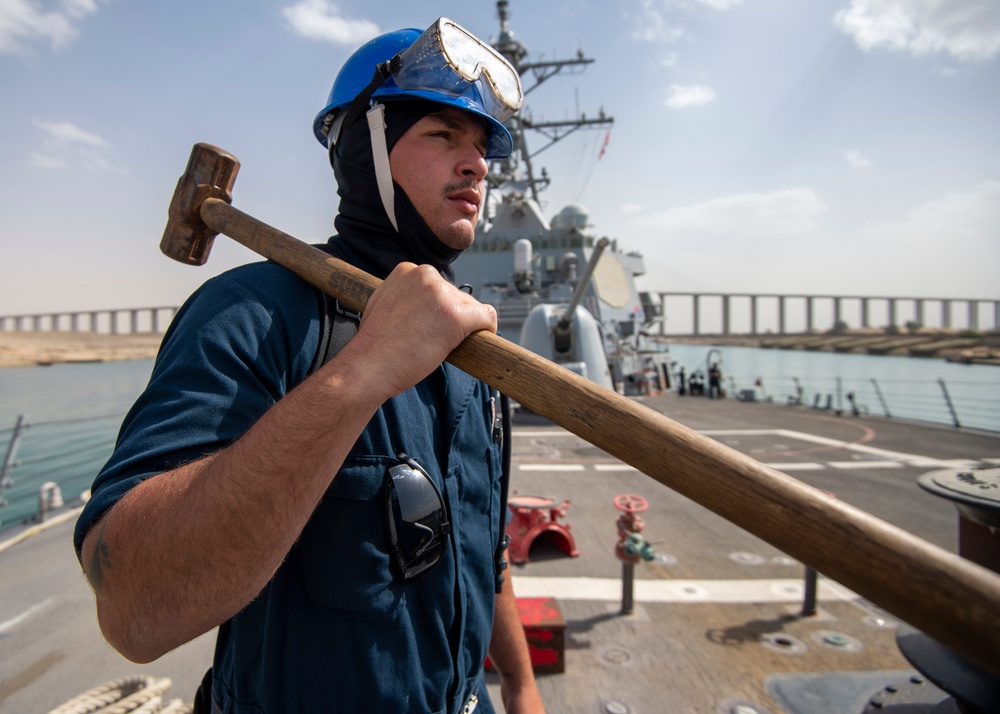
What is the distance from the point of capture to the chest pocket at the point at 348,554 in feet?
3.30

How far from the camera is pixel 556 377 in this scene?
97 centimetres

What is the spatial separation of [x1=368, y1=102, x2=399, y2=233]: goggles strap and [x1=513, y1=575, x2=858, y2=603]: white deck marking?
3235 millimetres

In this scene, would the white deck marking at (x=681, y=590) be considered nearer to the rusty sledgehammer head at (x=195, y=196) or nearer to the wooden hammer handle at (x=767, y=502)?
the rusty sledgehammer head at (x=195, y=196)

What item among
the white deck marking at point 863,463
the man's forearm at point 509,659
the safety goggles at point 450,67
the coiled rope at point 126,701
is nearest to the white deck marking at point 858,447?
the white deck marking at point 863,463

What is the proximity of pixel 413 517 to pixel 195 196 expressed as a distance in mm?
1286

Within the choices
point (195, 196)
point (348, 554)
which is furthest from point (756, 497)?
point (195, 196)

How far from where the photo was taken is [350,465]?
1024mm

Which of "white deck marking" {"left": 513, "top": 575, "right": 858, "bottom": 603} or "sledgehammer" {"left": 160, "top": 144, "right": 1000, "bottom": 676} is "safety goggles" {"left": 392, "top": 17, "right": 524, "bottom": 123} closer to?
"sledgehammer" {"left": 160, "top": 144, "right": 1000, "bottom": 676}

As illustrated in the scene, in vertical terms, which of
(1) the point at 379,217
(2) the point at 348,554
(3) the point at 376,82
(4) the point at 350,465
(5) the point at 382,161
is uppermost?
(3) the point at 376,82

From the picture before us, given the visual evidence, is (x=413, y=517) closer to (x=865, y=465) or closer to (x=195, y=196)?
(x=195, y=196)

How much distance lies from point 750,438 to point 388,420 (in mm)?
10735

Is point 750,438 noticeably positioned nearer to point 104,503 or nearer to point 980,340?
point 104,503

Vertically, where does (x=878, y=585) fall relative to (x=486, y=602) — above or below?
above

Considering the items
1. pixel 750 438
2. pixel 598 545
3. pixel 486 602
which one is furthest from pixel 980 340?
pixel 486 602
